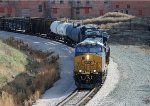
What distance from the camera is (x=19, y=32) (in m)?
61.8

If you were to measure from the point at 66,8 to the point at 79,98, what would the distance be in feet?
209

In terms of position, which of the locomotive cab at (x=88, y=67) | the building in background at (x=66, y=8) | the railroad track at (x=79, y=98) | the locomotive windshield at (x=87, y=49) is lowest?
the railroad track at (x=79, y=98)

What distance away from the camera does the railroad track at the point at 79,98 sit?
21234 mm

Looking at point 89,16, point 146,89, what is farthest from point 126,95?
point 89,16

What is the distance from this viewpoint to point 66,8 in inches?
3356

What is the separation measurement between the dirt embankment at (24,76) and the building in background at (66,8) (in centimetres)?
4618

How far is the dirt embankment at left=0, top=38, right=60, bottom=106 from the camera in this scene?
23031 mm

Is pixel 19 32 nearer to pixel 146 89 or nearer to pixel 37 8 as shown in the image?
pixel 37 8

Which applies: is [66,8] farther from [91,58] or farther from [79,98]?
[79,98]

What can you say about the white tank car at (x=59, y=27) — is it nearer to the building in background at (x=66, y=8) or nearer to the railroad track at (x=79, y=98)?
the railroad track at (x=79, y=98)

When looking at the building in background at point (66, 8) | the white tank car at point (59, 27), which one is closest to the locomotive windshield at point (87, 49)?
the white tank car at point (59, 27)

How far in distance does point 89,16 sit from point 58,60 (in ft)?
158

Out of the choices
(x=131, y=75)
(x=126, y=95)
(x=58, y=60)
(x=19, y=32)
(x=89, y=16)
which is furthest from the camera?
(x=89, y=16)

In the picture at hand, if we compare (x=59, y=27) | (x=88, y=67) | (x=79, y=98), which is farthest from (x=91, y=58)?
(x=59, y=27)
